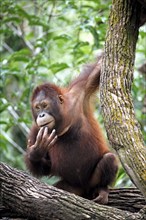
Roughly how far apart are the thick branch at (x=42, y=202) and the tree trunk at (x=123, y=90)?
1.48 ft

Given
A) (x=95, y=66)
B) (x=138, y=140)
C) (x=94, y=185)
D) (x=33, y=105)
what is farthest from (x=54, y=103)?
(x=138, y=140)

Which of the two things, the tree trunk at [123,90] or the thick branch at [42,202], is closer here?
the tree trunk at [123,90]

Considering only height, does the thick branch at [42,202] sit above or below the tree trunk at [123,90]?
below

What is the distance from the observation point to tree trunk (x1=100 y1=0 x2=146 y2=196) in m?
3.36

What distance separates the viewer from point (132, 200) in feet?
13.9

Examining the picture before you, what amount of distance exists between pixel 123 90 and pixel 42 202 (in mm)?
992

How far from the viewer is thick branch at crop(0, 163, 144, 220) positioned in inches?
144

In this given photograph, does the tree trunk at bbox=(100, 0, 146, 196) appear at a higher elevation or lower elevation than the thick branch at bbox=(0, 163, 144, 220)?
higher

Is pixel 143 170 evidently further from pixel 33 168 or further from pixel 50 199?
pixel 33 168

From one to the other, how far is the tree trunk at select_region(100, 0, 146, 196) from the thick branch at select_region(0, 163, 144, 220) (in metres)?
0.45

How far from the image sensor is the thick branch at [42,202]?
12.0ft

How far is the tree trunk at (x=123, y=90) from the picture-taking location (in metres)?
3.36

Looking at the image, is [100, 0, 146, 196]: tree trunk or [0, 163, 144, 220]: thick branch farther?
[0, 163, 144, 220]: thick branch

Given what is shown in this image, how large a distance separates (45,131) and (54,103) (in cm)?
53
